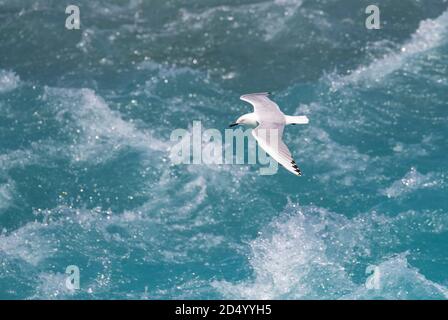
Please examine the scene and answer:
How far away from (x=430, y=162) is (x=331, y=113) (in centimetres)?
254

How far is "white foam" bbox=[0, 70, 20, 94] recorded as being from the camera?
12.2 meters

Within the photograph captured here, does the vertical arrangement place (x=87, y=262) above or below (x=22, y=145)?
below

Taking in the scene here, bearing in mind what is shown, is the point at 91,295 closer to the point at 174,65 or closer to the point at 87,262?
the point at 87,262

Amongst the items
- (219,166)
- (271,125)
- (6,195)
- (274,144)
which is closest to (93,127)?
(6,195)

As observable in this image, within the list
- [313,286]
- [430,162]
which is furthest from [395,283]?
[430,162]

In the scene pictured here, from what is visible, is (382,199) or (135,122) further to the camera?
(382,199)

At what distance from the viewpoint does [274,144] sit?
849 cm

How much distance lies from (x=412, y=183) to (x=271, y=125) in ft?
19.0

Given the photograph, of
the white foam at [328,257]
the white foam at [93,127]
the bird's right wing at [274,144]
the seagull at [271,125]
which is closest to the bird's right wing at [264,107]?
the seagull at [271,125]

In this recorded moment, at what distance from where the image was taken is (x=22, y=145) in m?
13.0

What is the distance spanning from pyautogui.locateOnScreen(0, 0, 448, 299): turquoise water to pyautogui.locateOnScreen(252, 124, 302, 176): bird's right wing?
3662 millimetres

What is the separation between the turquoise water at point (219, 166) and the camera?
11844 millimetres

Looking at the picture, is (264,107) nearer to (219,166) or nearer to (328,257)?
(219,166)
